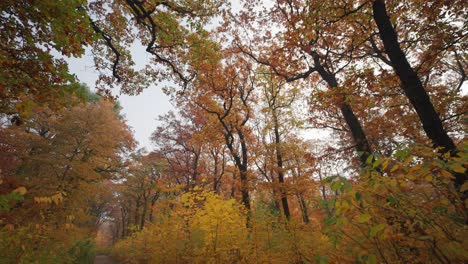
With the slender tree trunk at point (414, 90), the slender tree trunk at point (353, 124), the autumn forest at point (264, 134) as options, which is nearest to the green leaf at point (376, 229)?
the autumn forest at point (264, 134)

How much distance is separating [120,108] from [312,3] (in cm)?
2090

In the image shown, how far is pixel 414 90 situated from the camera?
3.97 metres

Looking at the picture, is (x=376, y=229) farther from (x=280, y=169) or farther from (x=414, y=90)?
(x=280, y=169)

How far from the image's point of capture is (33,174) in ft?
37.7

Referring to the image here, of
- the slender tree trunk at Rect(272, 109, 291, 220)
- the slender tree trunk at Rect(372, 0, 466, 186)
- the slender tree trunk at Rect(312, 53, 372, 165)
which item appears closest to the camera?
the slender tree trunk at Rect(372, 0, 466, 186)

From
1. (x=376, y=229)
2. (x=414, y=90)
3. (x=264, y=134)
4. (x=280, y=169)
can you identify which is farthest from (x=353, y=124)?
(x=264, y=134)

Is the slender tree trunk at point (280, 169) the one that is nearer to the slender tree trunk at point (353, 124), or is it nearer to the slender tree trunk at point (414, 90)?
the slender tree trunk at point (353, 124)

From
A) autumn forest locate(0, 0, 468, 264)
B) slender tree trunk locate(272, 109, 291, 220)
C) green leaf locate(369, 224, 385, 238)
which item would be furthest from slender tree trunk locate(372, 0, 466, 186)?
slender tree trunk locate(272, 109, 291, 220)

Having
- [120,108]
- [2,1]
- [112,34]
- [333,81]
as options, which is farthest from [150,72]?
[120,108]

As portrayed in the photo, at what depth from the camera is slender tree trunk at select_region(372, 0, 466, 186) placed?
3760mm

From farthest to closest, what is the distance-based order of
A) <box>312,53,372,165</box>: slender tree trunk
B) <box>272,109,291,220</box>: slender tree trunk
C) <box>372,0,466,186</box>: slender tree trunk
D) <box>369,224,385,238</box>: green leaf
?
<box>272,109,291,220</box>: slender tree trunk, <box>312,53,372,165</box>: slender tree trunk, <box>372,0,466,186</box>: slender tree trunk, <box>369,224,385,238</box>: green leaf

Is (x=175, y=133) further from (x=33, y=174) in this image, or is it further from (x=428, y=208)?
(x=428, y=208)

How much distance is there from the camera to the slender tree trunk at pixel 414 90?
376 centimetres

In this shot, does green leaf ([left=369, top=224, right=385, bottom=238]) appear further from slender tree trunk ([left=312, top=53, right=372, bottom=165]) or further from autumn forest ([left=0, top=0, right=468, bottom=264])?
slender tree trunk ([left=312, top=53, right=372, bottom=165])
